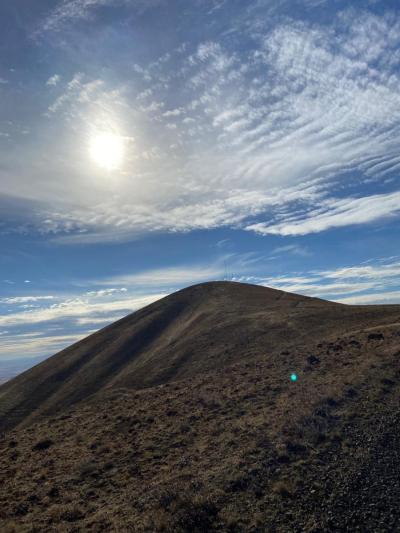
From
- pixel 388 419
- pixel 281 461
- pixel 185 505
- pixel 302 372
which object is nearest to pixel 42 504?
pixel 185 505

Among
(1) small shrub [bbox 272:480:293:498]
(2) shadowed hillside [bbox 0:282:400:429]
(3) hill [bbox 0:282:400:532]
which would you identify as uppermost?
(2) shadowed hillside [bbox 0:282:400:429]

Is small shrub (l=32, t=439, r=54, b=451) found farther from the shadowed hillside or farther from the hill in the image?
the shadowed hillside

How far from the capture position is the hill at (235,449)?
1324 centimetres

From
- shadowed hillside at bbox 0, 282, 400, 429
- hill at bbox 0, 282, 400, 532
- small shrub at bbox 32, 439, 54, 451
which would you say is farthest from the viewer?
shadowed hillside at bbox 0, 282, 400, 429

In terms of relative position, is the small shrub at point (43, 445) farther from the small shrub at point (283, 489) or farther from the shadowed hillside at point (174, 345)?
the small shrub at point (283, 489)

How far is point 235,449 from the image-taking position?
18406mm

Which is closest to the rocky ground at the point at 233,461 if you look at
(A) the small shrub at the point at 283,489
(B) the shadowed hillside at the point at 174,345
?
(A) the small shrub at the point at 283,489

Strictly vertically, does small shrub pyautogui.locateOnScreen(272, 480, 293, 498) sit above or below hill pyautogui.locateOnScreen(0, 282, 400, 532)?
below

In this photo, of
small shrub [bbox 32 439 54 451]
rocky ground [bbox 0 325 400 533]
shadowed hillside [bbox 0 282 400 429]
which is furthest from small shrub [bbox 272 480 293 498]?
shadowed hillside [bbox 0 282 400 429]

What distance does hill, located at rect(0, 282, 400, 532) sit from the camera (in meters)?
13.2

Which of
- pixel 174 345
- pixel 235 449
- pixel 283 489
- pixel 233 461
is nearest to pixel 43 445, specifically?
pixel 235 449

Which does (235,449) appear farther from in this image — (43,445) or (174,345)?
(174,345)

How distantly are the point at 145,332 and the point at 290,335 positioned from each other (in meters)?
38.7

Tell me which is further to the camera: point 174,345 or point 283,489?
point 174,345
